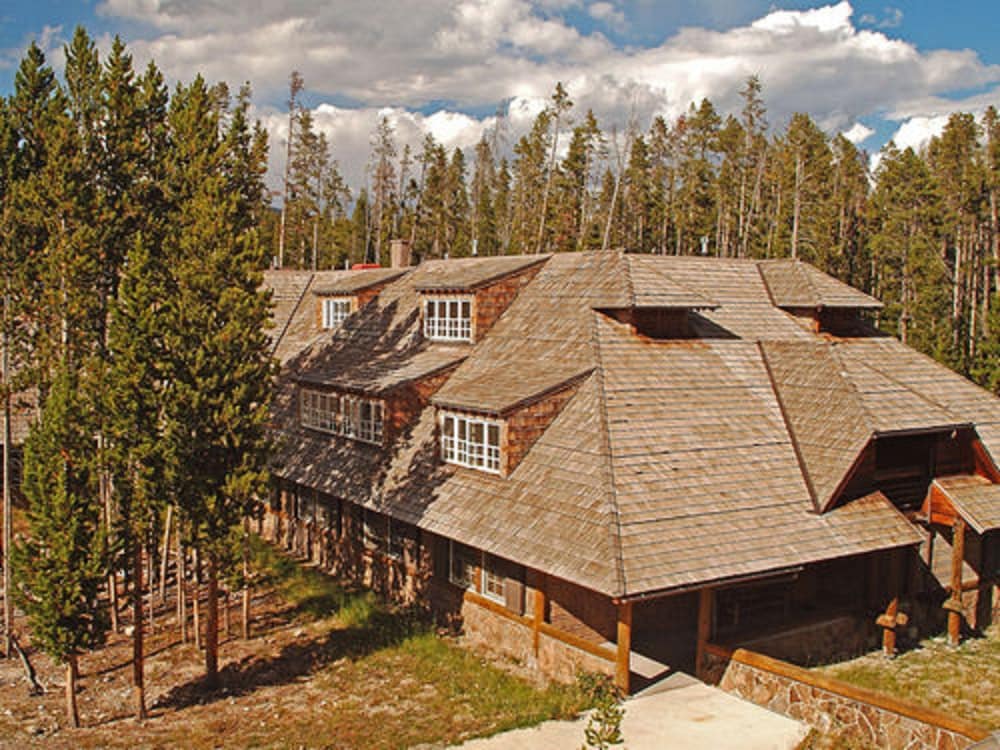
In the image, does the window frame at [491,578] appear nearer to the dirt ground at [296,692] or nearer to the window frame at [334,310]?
the dirt ground at [296,692]

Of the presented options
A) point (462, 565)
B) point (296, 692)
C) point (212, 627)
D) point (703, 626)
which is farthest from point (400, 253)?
point (703, 626)

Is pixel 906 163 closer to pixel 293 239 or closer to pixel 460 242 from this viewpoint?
pixel 460 242

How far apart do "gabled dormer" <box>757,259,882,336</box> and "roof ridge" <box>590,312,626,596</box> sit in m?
7.22

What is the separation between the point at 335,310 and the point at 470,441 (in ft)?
44.4

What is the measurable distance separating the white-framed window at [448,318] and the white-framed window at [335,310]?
5.75 m

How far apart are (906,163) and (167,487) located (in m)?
57.5

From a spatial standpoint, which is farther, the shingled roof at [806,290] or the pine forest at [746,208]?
the pine forest at [746,208]

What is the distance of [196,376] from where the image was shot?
17375 millimetres

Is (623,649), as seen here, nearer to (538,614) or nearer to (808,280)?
(538,614)

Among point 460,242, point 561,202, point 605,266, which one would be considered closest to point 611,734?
point 605,266

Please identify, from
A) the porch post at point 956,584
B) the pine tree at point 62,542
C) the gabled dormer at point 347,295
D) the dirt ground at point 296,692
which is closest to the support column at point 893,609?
the porch post at point 956,584

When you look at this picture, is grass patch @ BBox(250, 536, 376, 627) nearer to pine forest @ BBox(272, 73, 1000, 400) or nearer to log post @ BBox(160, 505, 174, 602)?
log post @ BBox(160, 505, 174, 602)

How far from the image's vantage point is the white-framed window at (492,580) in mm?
19766

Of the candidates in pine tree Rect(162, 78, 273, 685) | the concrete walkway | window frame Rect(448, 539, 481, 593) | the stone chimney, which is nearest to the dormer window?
the stone chimney
